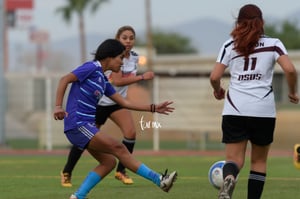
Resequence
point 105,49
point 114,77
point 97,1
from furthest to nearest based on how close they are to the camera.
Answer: point 97,1 < point 114,77 < point 105,49

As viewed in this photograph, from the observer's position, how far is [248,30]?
9.88 m

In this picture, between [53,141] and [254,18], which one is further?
[53,141]

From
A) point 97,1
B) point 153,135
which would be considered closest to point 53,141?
point 153,135

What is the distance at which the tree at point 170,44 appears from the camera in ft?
416

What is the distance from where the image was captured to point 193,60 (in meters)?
68.8

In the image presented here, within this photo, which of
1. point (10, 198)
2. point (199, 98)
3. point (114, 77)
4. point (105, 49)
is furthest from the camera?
point (199, 98)

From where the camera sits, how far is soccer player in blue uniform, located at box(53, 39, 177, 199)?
10.8 meters

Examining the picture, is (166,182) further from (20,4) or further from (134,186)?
(20,4)

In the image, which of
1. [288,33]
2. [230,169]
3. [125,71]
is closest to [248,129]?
[230,169]

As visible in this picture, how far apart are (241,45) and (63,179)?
188 inches

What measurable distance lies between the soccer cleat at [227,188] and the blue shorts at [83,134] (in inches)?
69.2

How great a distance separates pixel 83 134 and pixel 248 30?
7.43ft

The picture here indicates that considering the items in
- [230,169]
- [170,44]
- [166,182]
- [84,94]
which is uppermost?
[84,94]

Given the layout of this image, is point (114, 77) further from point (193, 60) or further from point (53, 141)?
point (193, 60)
